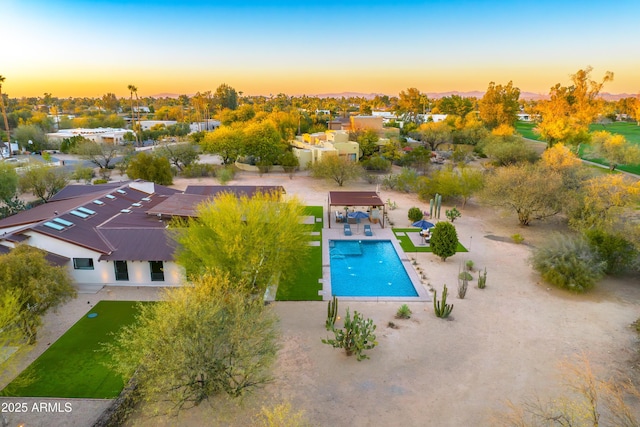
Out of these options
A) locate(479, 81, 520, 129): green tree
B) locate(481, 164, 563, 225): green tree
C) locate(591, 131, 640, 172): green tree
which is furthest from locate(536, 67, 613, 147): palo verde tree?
locate(481, 164, 563, 225): green tree

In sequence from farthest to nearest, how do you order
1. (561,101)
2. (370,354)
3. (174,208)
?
1. (561,101)
2. (174,208)
3. (370,354)

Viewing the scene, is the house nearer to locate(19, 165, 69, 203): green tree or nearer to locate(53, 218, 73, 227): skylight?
locate(53, 218, 73, 227): skylight

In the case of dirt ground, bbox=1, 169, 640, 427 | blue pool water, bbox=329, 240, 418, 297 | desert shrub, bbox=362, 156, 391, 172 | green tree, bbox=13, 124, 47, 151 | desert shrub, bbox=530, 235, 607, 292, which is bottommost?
dirt ground, bbox=1, 169, 640, 427

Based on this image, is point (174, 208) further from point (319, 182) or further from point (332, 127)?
point (332, 127)

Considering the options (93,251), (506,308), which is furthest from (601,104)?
(93,251)

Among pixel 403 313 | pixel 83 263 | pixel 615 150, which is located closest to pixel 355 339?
pixel 403 313
